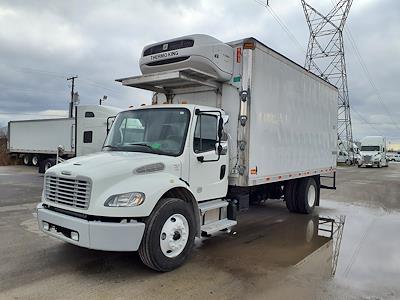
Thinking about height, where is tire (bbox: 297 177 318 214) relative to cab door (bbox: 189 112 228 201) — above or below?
below

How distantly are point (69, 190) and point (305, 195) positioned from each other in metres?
6.62

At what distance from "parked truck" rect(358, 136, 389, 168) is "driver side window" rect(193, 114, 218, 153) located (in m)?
37.7

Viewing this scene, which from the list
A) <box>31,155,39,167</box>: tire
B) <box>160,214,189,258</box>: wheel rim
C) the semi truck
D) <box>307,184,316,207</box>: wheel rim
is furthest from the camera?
<box>31,155,39,167</box>: tire

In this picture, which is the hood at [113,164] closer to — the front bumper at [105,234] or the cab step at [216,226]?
the front bumper at [105,234]

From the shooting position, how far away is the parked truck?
1544 inches

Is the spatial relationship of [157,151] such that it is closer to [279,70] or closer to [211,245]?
[211,245]

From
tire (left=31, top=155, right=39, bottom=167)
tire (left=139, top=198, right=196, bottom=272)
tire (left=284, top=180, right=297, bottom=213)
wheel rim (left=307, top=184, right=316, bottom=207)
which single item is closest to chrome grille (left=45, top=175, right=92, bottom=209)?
tire (left=139, top=198, right=196, bottom=272)

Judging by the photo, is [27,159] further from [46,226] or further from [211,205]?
[211,205]

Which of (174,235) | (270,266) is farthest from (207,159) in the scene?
(270,266)

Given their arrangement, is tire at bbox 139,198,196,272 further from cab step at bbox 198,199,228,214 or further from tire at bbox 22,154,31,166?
tire at bbox 22,154,31,166

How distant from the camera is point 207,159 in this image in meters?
5.86

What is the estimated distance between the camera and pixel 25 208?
9789 millimetres

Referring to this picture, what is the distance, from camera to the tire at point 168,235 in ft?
15.4

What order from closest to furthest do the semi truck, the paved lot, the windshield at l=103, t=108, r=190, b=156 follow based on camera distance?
the paved lot → the windshield at l=103, t=108, r=190, b=156 → the semi truck
